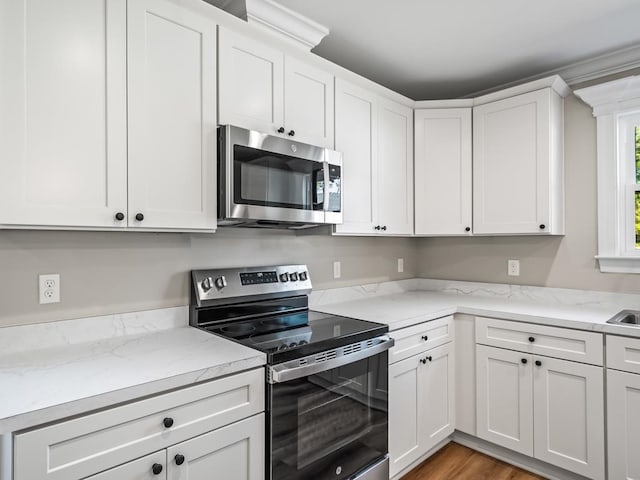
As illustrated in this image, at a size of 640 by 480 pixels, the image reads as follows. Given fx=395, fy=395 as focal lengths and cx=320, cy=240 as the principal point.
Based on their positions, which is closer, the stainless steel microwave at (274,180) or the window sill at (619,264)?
the stainless steel microwave at (274,180)

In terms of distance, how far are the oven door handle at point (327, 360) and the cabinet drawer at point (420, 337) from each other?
14cm

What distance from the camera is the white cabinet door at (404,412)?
204cm

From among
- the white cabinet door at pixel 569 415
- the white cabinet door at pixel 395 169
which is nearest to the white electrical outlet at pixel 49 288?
the white cabinet door at pixel 395 169

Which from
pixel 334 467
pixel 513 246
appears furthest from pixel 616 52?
pixel 334 467

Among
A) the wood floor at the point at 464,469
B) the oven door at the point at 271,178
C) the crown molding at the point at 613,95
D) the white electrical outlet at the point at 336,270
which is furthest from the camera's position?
the white electrical outlet at the point at 336,270

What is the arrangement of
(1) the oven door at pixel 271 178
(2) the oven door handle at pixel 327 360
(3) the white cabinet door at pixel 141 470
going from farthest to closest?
(1) the oven door at pixel 271 178, (2) the oven door handle at pixel 327 360, (3) the white cabinet door at pixel 141 470

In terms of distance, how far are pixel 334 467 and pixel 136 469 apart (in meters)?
0.86

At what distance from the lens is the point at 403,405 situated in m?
2.11

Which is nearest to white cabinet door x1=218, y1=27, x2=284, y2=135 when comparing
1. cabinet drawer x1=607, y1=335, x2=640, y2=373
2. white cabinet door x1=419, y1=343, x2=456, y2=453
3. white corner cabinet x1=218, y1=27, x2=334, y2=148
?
white corner cabinet x1=218, y1=27, x2=334, y2=148

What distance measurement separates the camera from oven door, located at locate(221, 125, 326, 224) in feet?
5.55

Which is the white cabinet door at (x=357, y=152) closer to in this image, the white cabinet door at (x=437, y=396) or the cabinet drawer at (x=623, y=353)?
the white cabinet door at (x=437, y=396)

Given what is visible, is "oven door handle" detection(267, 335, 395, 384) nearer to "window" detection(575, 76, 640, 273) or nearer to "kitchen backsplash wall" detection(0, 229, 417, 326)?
"kitchen backsplash wall" detection(0, 229, 417, 326)

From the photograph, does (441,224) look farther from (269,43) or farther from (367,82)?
(269,43)

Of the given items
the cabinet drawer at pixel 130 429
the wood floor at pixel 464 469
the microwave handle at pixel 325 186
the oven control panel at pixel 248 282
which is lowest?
the wood floor at pixel 464 469
